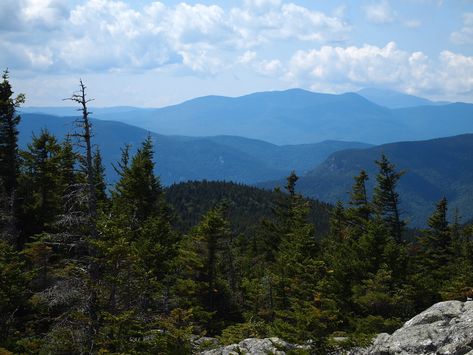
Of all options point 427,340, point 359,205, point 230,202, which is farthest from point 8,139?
point 230,202

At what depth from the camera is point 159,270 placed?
24812 mm

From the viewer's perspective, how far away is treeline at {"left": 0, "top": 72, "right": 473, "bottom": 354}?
579 inches

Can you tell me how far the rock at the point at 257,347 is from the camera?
18.5m

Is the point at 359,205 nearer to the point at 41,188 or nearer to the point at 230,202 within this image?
the point at 41,188

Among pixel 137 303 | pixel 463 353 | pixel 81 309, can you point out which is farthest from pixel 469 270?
pixel 81 309

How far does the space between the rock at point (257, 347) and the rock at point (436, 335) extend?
9.74ft

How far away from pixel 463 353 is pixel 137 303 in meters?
11.4

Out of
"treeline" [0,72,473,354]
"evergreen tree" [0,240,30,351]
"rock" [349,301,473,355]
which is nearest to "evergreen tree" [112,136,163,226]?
"treeline" [0,72,473,354]

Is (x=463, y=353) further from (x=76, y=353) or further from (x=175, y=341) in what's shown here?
(x=76, y=353)

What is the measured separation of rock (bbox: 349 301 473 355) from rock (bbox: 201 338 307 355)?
2.97 m

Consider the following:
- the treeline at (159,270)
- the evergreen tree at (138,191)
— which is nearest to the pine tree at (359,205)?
the treeline at (159,270)

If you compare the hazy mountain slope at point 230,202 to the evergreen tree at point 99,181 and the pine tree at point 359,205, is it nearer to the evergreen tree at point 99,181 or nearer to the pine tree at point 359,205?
the evergreen tree at point 99,181

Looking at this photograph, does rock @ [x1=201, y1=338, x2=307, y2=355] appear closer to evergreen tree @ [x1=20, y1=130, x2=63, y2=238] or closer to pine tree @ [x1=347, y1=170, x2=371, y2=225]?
evergreen tree @ [x1=20, y1=130, x2=63, y2=238]

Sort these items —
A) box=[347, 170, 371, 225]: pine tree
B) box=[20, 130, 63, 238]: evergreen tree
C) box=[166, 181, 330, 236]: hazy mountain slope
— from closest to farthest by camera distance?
box=[20, 130, 63, 238]: evergreen tree → box=[347, 170, 371, 225]: pine tree → box=[166, 181, 330, 236]: hazy mountain slope
